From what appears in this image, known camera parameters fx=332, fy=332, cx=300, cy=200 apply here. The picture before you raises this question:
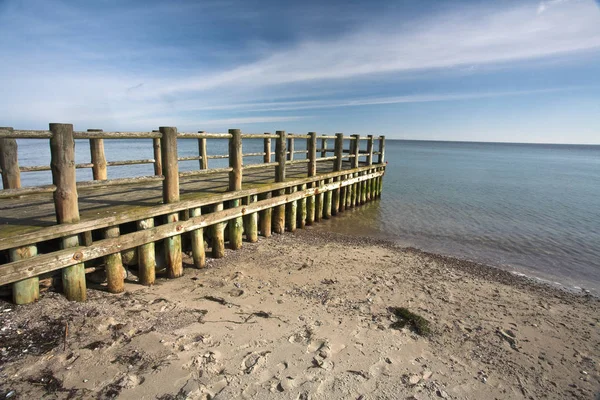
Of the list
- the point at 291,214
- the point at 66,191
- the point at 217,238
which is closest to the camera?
the point at 66,191

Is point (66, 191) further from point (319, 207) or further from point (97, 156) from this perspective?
point (319, 207)

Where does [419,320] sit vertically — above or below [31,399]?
below

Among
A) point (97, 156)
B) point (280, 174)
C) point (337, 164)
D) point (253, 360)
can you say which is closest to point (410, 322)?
point (253, 360)

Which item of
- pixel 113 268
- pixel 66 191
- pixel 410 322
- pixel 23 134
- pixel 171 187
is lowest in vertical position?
pixel 410 322

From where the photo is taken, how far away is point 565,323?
5.47 m

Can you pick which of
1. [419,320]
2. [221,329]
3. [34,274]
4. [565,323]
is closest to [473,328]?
[419,320]

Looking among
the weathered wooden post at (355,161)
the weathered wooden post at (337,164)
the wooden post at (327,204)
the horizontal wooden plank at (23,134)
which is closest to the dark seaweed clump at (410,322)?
the horizontal wooden plank at (23,134)

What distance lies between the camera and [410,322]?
489 centimetres

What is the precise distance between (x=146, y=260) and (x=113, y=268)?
573mm

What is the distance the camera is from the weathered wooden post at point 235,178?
714 centimetres

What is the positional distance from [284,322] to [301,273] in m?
2.01

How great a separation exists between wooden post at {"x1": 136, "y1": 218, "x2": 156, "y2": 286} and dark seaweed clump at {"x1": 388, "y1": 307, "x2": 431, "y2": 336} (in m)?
3.94

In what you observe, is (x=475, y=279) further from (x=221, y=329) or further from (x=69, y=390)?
(x=69, y=390)

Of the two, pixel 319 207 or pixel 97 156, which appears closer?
pixel 97 156
